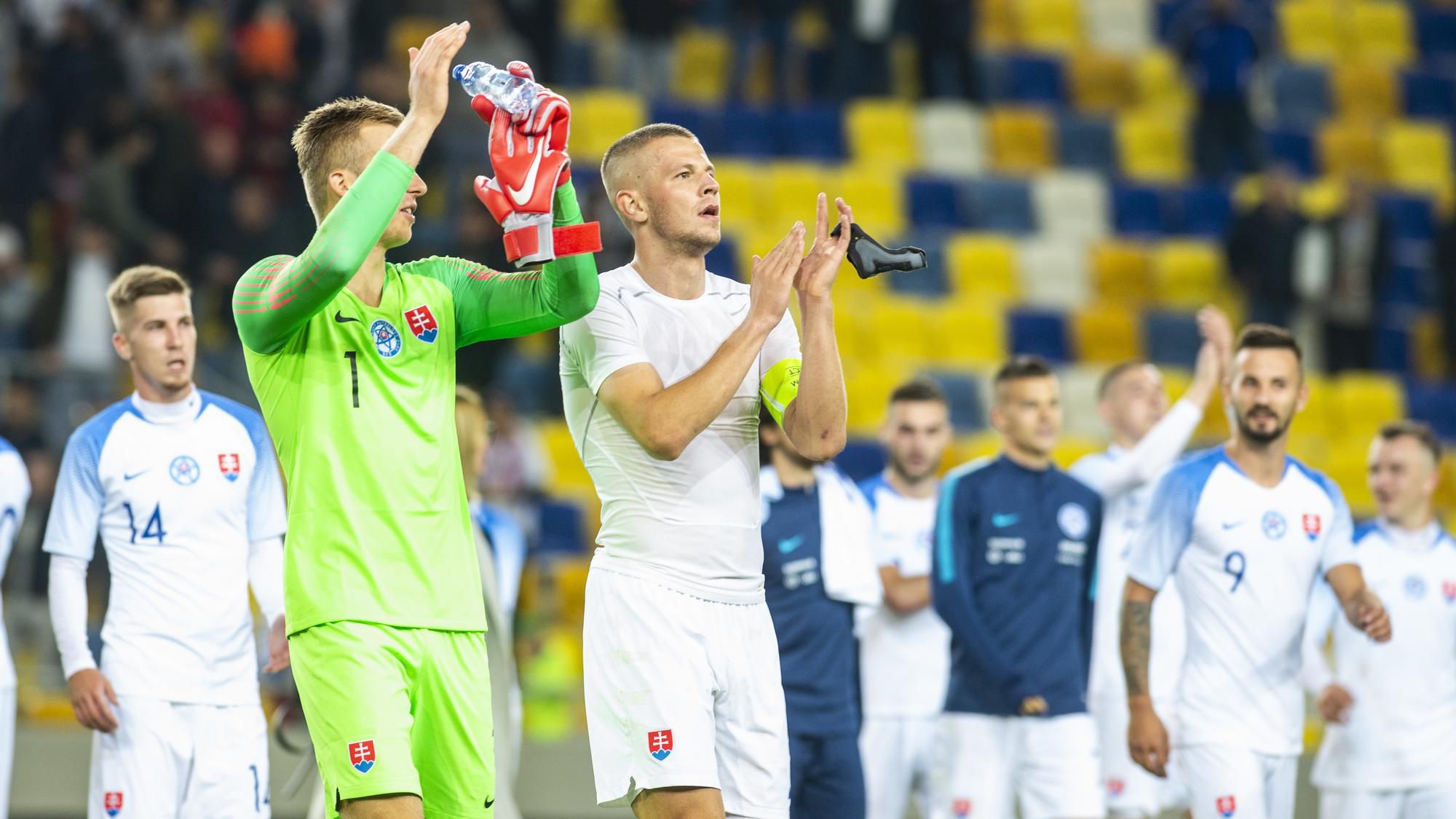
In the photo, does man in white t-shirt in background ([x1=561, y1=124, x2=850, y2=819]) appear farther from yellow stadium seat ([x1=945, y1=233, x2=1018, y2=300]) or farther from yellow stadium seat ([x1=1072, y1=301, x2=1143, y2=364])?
yellow stadium seat ([x1=945, y1=233, x2=1018, y2=300])

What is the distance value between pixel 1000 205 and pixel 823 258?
1322cm

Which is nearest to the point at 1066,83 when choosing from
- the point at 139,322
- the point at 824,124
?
the point at 824,124

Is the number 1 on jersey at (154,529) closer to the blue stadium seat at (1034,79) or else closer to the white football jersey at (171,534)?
the white football jersey at (171,534)

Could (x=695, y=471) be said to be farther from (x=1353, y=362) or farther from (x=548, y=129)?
(x=1353, y=362)

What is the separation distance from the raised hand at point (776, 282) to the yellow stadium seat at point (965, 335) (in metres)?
11.1

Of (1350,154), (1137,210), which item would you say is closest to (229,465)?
(1137,210)

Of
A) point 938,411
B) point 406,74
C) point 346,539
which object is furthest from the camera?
point 406,74

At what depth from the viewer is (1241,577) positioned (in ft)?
23.5

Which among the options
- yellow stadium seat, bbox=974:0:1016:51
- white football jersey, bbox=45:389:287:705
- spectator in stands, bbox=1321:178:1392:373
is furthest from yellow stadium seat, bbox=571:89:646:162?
white football jersey, bbox=45:389:287:705

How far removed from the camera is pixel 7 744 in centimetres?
693

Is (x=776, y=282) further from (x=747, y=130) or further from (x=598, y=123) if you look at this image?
(x=747, y=130)

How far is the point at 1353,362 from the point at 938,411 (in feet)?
30.1

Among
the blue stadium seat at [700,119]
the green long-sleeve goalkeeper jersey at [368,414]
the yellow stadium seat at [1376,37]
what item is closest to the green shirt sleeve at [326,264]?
the green long-sleeve goalkeeper jersey at [368,414]

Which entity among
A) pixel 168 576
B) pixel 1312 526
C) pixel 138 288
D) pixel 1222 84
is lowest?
pixel 168 576
